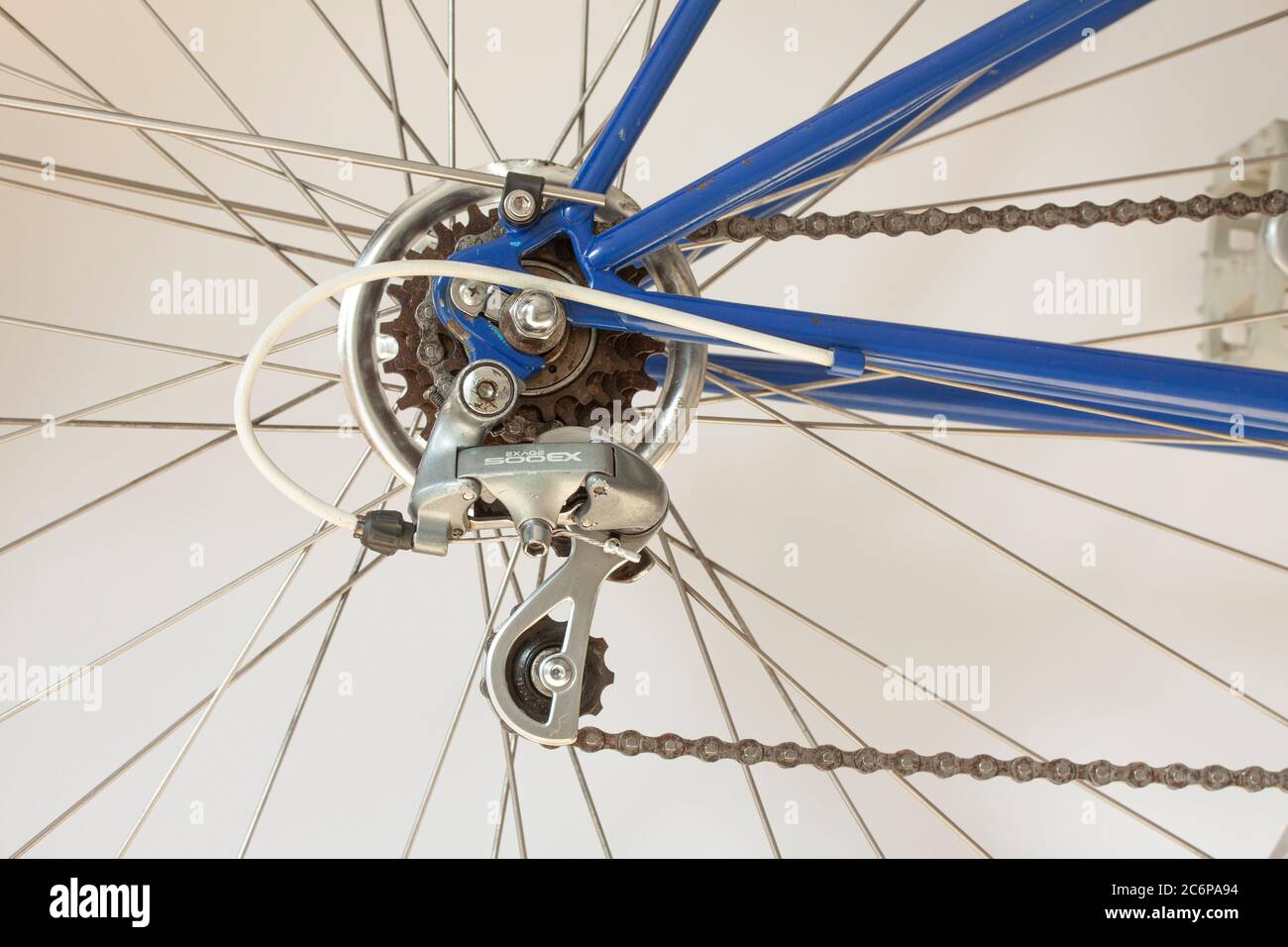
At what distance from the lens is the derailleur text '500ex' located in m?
0.85

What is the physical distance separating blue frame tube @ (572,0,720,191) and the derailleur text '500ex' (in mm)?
227

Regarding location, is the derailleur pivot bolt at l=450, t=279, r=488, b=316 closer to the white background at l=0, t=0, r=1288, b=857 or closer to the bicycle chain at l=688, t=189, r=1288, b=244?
the bicycle chain at l=688, t=189, r=1288, b=244

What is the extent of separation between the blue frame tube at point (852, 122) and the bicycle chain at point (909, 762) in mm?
389

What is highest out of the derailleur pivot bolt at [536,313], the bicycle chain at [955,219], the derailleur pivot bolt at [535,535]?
the bicycle chain at [955,219]

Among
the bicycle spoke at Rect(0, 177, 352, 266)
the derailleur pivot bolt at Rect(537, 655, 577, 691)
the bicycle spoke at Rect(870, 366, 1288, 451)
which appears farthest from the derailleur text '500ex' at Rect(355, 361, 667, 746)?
the bicycle spoke at Rect(0, 177, 352, 266)

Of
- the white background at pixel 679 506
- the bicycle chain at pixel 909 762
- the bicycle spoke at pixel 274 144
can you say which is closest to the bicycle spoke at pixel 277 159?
the bicycle spoke at pixel 274 144

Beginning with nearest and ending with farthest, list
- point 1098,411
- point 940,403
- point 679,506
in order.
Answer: point 1098,411, point 940,403, point 679,506

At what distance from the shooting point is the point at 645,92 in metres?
0.94

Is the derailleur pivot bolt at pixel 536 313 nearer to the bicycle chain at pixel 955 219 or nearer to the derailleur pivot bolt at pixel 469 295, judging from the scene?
the derailleur pivot bolt at pixel 469 295

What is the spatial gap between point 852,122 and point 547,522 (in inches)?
15.2

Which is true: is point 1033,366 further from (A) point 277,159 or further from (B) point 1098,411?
(A) point 277,159

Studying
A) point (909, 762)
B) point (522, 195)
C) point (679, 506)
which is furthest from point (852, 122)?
point (679, 506)

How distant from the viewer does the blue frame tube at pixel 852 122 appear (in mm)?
887

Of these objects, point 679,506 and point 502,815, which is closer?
point 502,815
